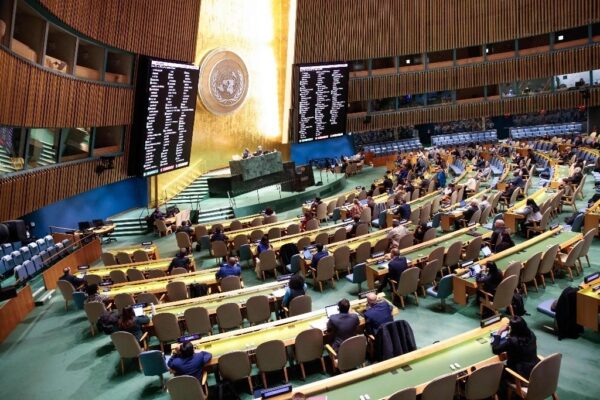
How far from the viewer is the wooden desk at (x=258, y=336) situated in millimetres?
6144

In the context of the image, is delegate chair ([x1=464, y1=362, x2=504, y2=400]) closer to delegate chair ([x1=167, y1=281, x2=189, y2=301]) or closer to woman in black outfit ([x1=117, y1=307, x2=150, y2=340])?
woman in black outfit ([x1=117, y1=307, x2=150, y2=340])

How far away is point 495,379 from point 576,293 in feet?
8.29

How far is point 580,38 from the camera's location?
83.4ft

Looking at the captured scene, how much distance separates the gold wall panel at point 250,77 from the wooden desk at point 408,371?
16.0 metres

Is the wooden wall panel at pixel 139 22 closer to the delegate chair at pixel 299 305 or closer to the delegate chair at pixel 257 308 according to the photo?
the delegate chair at pixel 257 308

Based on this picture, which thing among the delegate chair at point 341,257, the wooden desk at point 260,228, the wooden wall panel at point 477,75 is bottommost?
the delegate chair at point 341,257

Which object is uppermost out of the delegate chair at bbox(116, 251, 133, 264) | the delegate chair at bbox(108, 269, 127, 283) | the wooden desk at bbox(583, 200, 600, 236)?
the wooden desk at bbox(583, 200, 600, 236)

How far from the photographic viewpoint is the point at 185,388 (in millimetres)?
5281

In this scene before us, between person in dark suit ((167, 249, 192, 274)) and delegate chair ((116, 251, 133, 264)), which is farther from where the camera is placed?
delegate chair ((116, 251, 133, 264))

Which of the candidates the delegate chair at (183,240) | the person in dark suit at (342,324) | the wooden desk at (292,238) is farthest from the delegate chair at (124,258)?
the person in dark suit at (342,324)

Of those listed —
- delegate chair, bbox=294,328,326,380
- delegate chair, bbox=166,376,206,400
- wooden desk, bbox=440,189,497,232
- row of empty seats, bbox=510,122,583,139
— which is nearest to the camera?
delegate chair, bbox=166,376,206,400

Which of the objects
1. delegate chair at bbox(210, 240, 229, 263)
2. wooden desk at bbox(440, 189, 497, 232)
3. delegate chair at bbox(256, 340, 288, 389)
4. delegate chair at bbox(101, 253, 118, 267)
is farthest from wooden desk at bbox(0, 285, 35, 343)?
wooden desk at bbox(440, 189, 497, 232)

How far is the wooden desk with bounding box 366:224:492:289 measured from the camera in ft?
28.8

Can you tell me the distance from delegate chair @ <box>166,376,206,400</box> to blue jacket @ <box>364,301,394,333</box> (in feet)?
7.55
